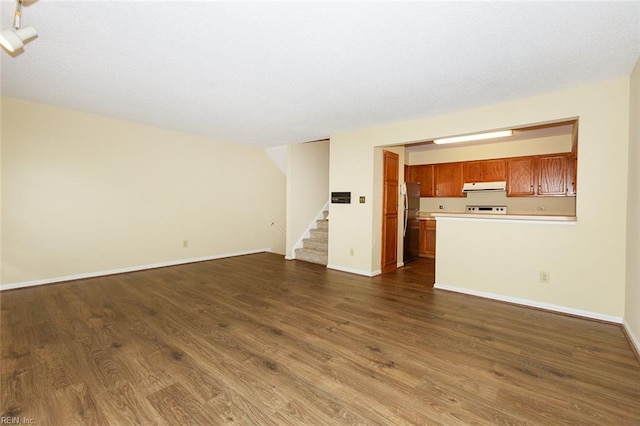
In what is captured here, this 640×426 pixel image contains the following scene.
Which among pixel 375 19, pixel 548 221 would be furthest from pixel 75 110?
pixel 548 221

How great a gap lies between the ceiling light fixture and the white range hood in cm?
661

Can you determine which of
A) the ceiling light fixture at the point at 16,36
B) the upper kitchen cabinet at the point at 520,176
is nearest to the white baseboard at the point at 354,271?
the upper kitchen cabinet at the point at 520,176

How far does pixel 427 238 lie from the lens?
645 cm

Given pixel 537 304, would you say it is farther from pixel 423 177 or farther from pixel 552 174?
pixel 423 177

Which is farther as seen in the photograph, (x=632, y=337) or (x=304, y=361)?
(x=632, y=337)

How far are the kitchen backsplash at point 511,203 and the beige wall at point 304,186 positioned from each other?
261 centimetres

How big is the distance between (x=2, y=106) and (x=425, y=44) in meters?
5.20

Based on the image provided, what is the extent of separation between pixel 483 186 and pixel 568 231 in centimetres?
289

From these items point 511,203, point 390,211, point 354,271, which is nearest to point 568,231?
point 390,211

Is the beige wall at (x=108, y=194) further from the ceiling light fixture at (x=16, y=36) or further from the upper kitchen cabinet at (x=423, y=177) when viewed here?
the upper kitchen cabinet at (x=423, y=177)

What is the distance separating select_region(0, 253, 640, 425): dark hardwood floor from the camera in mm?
1629

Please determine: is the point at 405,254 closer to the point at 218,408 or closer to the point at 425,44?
the point at 425,44

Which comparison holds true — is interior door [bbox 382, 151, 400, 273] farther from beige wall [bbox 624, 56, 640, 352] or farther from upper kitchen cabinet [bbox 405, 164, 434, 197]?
beige wall [bbox 624, 56, 640, 352]

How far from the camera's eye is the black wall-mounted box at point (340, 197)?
5.02 m
